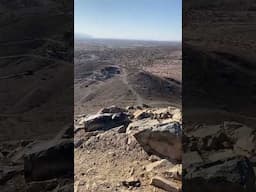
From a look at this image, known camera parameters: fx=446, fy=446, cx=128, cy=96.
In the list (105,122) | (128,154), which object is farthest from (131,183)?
(105,122)

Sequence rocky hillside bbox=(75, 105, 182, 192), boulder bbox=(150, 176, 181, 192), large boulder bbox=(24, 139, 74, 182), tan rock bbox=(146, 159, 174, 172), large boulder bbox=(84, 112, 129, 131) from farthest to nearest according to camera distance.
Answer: large boulder bbox=(84, 112, 129, 131) → tan rock bbox=(146, 159, 174, 172) → rocky hillside bbox=(75, 105, 182, 192) → boulder bbox=(150, 176, 181, 192) → large boulder bbox=(24, 139, 74, 182)

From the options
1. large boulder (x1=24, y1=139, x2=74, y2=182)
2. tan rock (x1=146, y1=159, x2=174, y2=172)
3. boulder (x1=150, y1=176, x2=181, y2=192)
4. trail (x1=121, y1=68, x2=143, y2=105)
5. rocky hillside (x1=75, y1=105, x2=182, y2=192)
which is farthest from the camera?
trail (x1=121, y1=68, x2=143, y2=105)

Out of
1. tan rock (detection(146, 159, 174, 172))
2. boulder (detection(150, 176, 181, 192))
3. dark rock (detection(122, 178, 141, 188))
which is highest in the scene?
tan rock (detection(146, 159, 174, 172))

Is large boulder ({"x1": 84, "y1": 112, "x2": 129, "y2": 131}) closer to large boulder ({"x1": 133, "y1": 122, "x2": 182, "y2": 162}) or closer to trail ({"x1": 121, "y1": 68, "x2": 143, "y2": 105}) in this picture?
large boulder ({"x1": 133, "y1": 122, "x2": 182, "y2": 162})

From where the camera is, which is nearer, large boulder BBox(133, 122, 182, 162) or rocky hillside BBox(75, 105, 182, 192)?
rocky hillside BBox(75, 105, 182, 192)

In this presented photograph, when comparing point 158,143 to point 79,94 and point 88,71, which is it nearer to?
point 79,94

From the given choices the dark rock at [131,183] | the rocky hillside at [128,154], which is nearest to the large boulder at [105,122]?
the rocky hillside at [128,154]

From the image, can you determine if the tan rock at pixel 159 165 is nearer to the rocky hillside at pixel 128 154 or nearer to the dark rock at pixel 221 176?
the rocky hillside at pixel 128 154

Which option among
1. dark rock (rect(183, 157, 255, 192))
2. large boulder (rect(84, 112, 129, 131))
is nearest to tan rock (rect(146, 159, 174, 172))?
large boulder (rect(84, 112, 129, 131))
